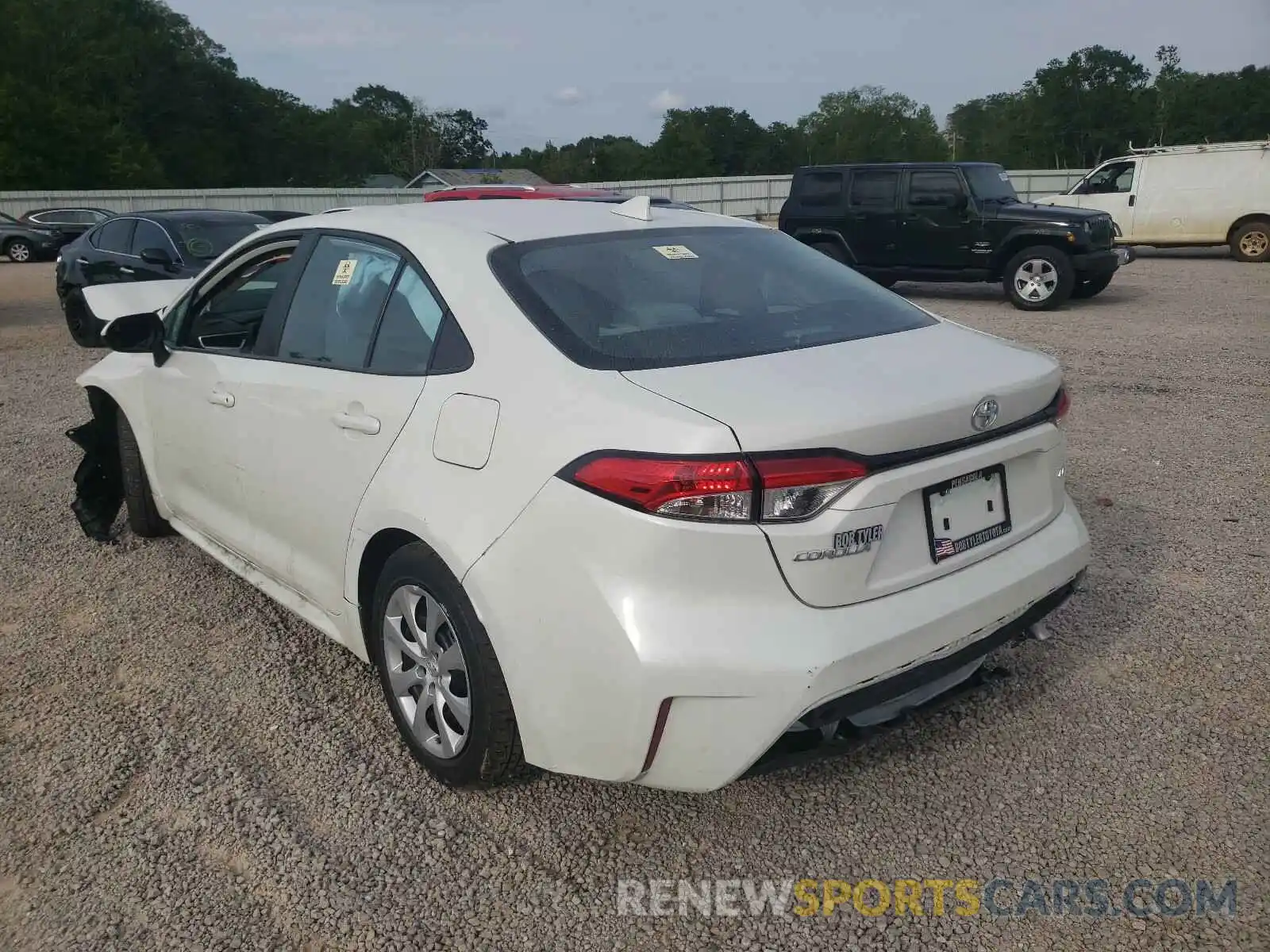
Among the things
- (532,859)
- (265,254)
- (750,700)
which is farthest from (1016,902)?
(265,254)

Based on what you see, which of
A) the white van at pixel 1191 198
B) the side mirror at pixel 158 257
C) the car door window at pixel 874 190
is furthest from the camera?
the white van at pixel 1191 198

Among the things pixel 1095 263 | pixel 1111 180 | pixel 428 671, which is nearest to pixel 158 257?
pixel 428 671

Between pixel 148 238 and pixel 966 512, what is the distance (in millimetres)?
11030

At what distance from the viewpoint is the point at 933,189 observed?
13359 millimetres

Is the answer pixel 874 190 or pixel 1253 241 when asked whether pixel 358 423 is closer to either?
pixel 874 190

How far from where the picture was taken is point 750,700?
2174 mm

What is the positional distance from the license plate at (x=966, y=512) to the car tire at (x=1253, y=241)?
60.1ft

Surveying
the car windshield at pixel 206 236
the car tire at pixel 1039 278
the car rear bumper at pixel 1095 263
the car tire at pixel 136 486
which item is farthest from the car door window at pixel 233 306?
the car rear bumper at pixel 1095 263

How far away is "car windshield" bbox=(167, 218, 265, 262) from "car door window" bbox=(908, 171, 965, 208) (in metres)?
8.42

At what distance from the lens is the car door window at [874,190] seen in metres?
13.7

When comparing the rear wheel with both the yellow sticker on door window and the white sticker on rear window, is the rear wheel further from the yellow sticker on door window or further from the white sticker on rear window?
the white sticker on rear window

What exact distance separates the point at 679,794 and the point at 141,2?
2824 inches

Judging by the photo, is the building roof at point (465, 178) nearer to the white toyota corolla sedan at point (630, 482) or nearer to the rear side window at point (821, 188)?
the rear side window at point (821, 188)

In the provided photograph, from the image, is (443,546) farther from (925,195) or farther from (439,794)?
(925,195)
